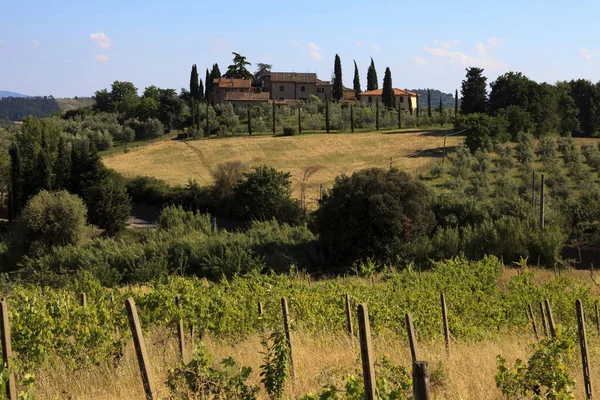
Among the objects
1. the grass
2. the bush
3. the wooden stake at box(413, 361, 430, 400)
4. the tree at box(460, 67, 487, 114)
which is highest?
the tree at box(460, 67, 487, 114)

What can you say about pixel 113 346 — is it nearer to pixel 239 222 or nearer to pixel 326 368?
pixel 326 368

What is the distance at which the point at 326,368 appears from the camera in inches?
308

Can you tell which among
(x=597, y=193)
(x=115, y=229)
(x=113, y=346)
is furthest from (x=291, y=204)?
(x=113, y=346)

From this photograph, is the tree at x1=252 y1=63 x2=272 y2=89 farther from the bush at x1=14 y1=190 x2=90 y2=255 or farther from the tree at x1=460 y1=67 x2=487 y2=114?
the bush at x1=14 y1=190 x2=90 y2=255

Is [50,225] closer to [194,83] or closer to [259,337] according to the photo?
[259,337]

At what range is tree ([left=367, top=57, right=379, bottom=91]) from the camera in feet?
317

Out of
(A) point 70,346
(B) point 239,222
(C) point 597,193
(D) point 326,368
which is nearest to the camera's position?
(D) point 326,368

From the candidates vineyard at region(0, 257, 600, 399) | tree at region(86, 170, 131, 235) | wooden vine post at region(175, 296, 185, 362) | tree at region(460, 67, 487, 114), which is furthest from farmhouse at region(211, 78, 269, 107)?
wooden vine post at region(175, 296, 185, 362)

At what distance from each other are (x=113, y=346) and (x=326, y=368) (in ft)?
9.69

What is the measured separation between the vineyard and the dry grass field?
112 ft

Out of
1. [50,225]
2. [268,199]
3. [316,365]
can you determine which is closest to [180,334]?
[316,365]

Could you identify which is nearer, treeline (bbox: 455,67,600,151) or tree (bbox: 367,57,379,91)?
treeline (bbox: 455,67,600,151)

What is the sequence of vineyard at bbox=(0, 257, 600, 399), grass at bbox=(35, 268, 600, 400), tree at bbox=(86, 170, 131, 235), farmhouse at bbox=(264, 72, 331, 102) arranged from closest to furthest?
vineyard at bbox=(0, 257, 600, 399) → grass at bbox=(35, 268, 600, 400) → tree at bbox=(86, 170, 131, 235) → farmhouse at bbox=(264, 72, 331, 102)

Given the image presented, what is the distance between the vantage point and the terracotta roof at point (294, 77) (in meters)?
91.2
